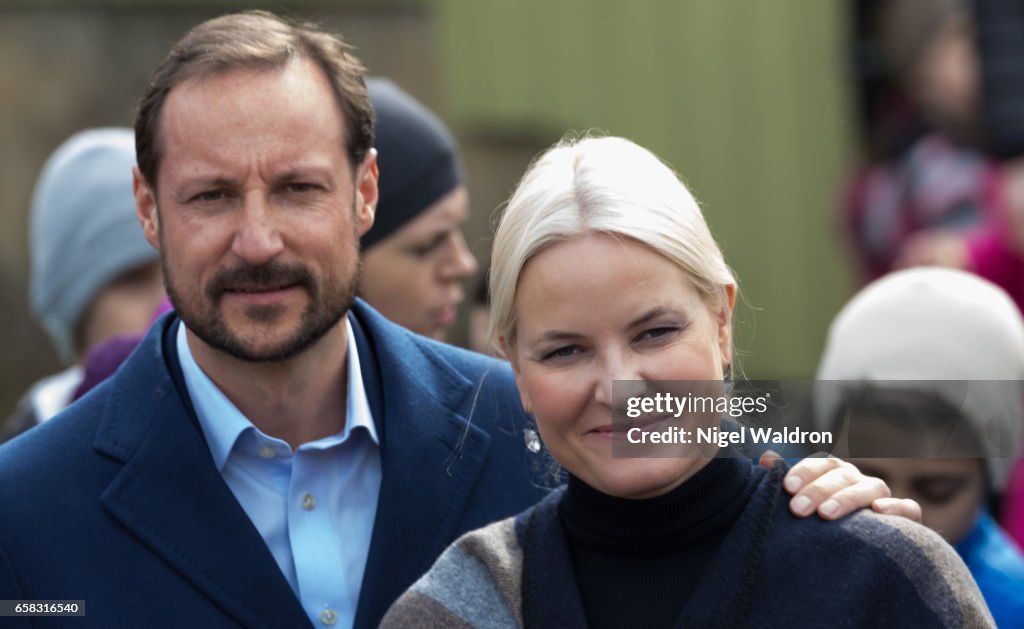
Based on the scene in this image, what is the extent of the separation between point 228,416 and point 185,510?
0.19 metres

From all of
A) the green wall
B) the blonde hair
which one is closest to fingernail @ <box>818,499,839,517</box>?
the blonde hair

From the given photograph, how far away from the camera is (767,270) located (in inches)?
314

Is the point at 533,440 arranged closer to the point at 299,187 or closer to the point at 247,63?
the point at 299,187

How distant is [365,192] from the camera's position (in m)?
3.09

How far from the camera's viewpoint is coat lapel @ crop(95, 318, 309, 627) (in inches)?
107

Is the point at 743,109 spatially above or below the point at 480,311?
below

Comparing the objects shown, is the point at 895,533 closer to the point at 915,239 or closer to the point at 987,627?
the point at 987,627

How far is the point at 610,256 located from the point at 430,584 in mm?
526

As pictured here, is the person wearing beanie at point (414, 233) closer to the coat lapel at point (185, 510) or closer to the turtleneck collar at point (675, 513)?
the coat lapel at point (185, 510)

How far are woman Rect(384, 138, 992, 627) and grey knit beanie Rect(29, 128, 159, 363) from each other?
2256 millimetres

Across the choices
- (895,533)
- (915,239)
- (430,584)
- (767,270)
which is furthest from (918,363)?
(767,270)

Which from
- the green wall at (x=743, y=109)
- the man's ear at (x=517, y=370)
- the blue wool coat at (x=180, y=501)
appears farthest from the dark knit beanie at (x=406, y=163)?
the green wall at (x=743, y=109)

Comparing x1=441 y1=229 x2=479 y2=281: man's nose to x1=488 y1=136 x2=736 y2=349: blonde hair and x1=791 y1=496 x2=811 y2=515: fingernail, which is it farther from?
x1=791 y1=496 x2=811 y2=515: fingernail

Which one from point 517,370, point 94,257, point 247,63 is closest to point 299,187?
point 247,63
